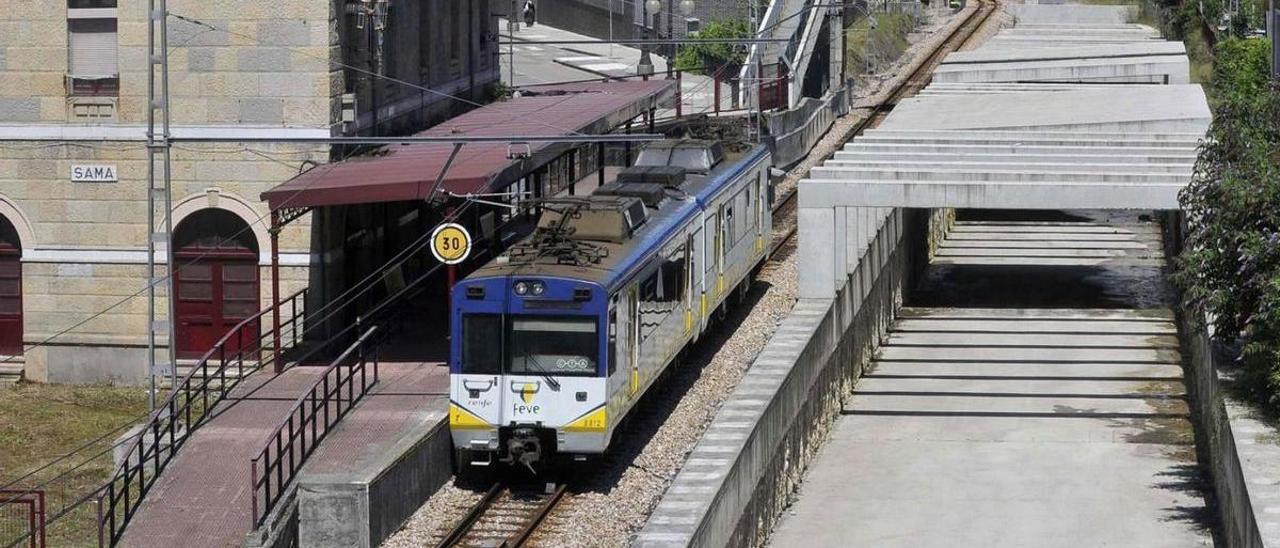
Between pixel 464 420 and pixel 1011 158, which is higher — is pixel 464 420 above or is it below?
below

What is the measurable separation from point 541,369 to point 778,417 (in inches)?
163

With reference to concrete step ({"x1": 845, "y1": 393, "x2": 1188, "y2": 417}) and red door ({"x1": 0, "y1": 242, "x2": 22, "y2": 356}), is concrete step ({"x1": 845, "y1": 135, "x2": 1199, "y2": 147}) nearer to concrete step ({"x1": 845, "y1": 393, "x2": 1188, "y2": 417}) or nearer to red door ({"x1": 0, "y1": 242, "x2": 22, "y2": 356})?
concrete step ({"x1": 845, "y1": 393, "x2": 1188, "y2": 417})

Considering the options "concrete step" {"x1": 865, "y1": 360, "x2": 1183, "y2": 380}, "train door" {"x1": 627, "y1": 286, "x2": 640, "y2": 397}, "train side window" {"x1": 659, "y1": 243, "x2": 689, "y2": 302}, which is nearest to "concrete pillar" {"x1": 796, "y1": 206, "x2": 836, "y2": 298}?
"concrete step" {"x1": 865, "y1": 360, "x2": 1183, "y2": 380}

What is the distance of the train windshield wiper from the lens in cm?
2328

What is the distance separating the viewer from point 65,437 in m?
26.8

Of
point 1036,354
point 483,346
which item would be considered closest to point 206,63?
point 483,346

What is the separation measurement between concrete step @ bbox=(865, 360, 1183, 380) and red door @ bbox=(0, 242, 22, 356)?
46.1 feet

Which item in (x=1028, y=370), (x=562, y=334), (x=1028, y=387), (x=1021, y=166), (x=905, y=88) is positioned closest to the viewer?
(x=562, y=334)

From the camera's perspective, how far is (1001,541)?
87.0ft

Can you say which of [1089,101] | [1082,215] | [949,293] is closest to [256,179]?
[949,293]

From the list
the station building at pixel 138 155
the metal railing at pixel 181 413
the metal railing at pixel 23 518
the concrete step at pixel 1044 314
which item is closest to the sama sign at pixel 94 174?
the station building at pixel 138 155

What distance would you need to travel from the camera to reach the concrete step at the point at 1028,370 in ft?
117

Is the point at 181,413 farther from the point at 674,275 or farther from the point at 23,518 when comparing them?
the point at 674,275

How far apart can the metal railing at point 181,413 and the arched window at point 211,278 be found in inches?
19.2
